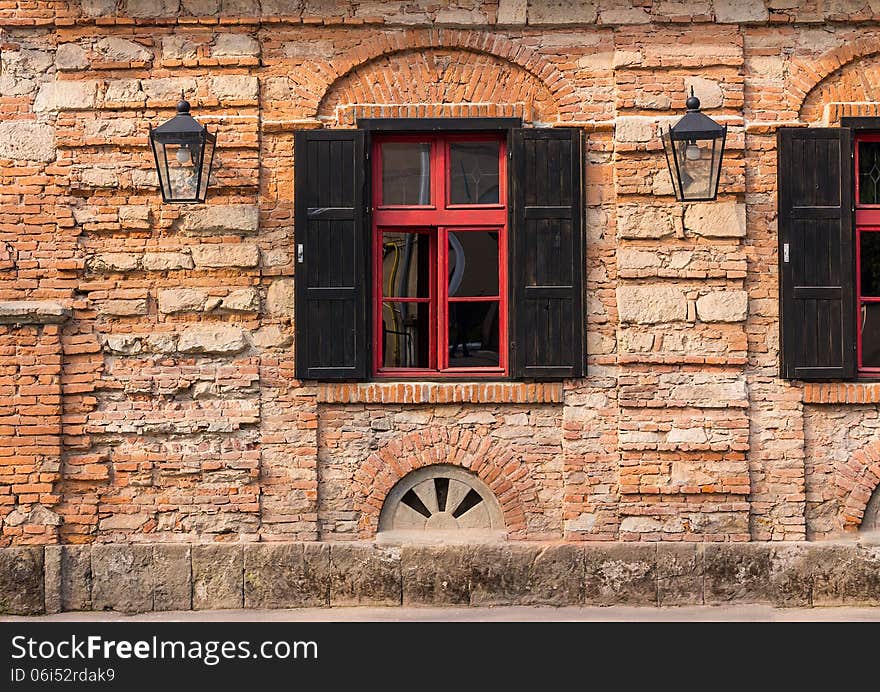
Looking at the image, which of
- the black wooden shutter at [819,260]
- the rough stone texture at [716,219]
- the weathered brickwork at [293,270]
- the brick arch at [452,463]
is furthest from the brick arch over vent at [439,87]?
the brick arch at [452,463]

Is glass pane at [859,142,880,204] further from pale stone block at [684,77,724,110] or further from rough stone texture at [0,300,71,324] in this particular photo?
rough stone texture at [0,300,71,324]

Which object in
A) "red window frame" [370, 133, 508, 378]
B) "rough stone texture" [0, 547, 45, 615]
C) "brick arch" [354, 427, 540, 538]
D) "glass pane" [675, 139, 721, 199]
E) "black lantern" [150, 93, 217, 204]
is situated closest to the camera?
"black lantern" [150, 93, 217, 204]

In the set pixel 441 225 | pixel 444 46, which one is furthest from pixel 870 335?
pixel 444 46

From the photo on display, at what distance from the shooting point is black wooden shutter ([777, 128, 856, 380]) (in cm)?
892

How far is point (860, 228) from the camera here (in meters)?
9.07

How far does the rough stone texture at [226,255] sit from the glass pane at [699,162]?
3.21m

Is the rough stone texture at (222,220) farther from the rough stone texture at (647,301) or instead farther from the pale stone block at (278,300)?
the rough stone texture at (647,301)

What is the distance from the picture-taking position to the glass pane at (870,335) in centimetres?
912

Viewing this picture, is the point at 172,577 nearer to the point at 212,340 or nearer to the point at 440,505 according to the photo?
the point at 212,340

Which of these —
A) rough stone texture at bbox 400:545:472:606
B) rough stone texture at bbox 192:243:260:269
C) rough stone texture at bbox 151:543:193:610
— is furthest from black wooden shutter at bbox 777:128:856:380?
rough stone texture at bbox 151:543:193:610

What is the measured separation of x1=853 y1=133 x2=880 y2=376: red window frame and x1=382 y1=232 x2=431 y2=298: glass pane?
3259mm

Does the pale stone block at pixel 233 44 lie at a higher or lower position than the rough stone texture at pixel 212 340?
higher

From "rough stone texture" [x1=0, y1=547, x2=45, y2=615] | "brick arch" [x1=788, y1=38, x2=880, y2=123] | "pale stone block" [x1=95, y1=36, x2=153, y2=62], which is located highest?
"pale stone block" [x1=95, y1=36, x2=153, y2=62]

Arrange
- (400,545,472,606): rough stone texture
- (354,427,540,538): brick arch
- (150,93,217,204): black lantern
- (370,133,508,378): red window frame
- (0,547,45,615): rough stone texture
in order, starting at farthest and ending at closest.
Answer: (370,133,508,378): red window frame < (354,427,540,538): brick arch < (400,545,472,606): rough stone texture < (0,547,45,615): rough stone texture < (150,93,217,204): black lantern
